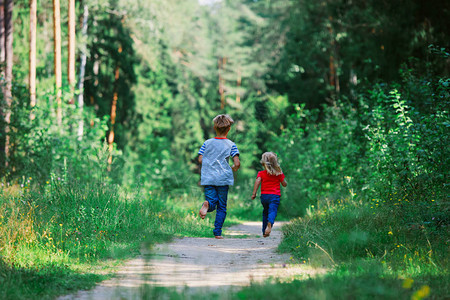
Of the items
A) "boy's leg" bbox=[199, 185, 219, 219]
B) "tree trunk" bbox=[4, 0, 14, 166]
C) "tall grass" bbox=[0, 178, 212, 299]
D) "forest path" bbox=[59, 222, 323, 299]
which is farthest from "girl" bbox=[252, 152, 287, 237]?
"tree trunk" bbox=[4, 0, 14, 166]

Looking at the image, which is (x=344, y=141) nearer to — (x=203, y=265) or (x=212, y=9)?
(x=203, y=265)

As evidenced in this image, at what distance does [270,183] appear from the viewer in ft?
31.8

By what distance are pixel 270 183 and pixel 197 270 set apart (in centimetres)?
408

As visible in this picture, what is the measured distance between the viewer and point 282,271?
5.67 meters

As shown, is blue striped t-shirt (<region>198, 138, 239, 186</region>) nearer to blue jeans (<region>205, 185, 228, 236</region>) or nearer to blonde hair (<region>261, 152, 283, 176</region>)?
blue jeans (<region>205, 185, 228, 236</region>)

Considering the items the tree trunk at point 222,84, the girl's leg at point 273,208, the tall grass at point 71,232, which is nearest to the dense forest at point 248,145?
the tall grass at point 71,232

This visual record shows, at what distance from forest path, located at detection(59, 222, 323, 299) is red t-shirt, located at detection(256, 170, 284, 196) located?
1853 mm

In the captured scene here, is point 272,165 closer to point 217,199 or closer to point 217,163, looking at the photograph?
point 217,163

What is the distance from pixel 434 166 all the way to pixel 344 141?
22.7 ft

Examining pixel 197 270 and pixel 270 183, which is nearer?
pixel 197 270

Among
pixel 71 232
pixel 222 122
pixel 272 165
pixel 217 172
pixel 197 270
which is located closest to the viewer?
pixel 197 270

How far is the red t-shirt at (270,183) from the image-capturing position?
9617 mm

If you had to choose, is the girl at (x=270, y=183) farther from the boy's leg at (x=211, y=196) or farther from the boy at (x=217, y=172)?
the boy's leg at (x=211, y=196)

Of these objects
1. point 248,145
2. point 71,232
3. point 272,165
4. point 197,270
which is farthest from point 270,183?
point 248,145
